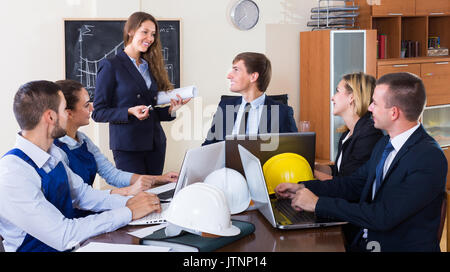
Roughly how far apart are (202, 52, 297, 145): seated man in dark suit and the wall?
1776mm

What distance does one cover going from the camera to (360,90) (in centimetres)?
254

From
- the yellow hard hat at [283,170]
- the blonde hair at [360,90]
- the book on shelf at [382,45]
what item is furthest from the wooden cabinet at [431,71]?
the yellow hard hat at [283,170]

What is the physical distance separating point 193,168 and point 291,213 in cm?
41

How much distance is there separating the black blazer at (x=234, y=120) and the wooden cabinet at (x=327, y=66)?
2.12m

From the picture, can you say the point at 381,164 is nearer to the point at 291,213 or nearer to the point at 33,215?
the point at 291,213

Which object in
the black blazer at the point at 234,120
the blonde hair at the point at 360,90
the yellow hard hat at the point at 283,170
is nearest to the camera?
the yellow hard hat at the point at 283,170

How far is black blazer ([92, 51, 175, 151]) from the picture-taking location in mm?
3102

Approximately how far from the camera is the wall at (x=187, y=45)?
4.23 meters

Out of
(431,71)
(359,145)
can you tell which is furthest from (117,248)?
(431,71)

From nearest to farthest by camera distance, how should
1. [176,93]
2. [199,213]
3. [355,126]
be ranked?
[199,213]
[355,126]
[176,93]

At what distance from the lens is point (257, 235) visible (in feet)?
5.76

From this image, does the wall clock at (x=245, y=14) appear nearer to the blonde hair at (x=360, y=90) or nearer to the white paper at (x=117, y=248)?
the blonde hair at (x=360, y=90)
